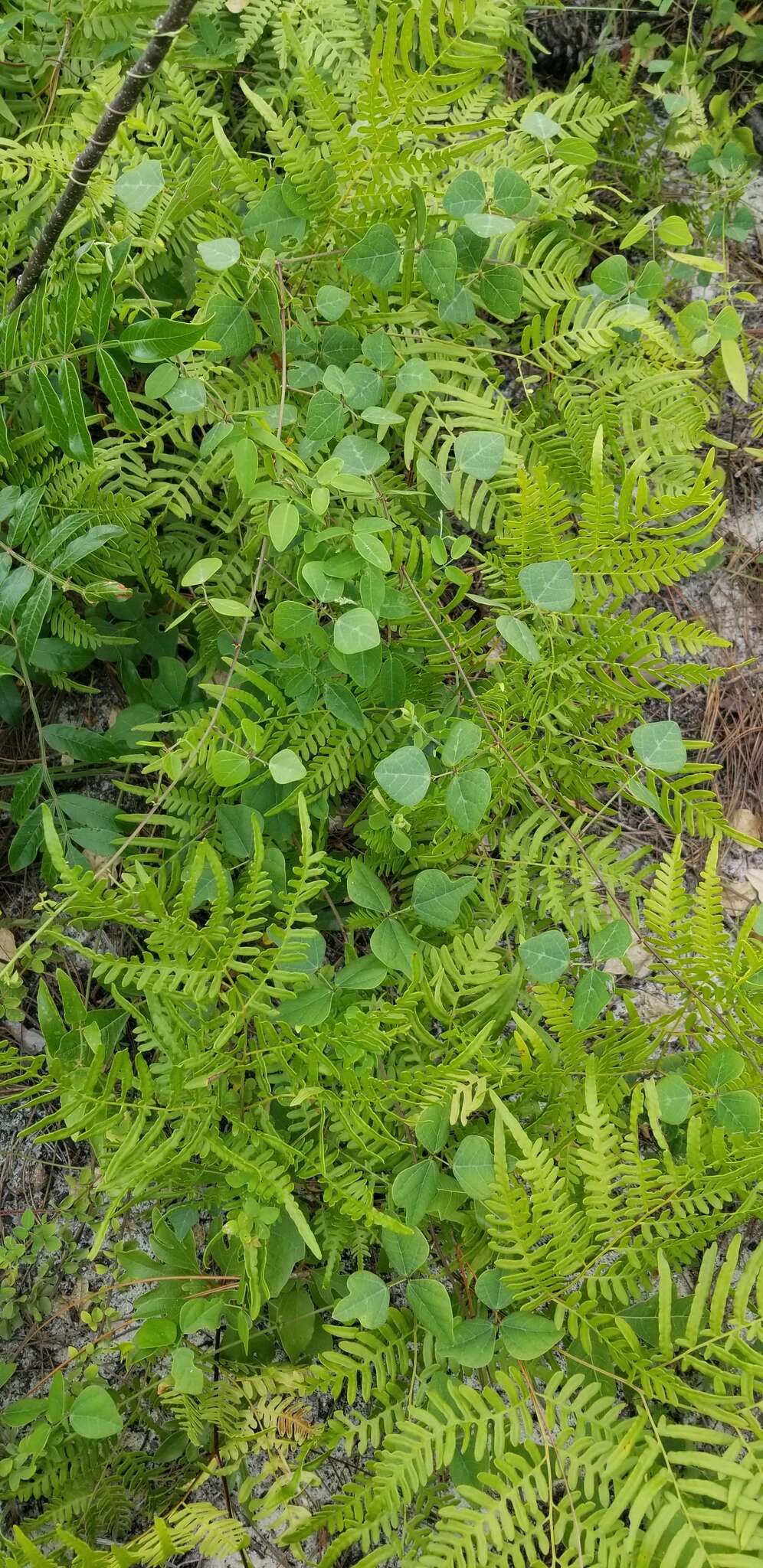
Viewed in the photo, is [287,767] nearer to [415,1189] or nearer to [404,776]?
[404,776]

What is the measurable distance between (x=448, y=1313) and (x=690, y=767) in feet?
3.07

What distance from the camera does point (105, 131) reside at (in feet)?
4.34

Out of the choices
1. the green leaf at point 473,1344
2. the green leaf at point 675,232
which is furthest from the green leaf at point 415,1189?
the green leaf at point 675,232

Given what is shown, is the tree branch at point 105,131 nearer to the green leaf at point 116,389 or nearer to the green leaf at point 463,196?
the green leaf at point 116,389

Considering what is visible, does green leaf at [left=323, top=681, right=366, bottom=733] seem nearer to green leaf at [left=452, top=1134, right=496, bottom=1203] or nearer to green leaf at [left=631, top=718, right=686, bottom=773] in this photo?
green leaf at [left=631, top=718, right=686, bottom=773]

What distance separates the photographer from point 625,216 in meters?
2.32

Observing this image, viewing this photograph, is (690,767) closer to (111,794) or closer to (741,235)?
(111,794)

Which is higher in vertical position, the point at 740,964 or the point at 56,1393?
the point at 740,964

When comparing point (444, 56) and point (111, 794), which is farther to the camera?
point (111, 794)

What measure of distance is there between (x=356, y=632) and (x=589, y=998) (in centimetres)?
67

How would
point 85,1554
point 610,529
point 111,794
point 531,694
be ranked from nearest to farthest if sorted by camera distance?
point 85,1554 < point 610,529 < point 531,694 < point 111,794

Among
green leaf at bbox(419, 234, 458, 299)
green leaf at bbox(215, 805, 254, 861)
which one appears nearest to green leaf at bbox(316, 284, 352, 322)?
green leaf at bbox(419, 234, 458, 299)

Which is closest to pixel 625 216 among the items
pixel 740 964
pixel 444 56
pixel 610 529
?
pixel 444 56

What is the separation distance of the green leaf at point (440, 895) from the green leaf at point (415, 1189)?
0.38m
